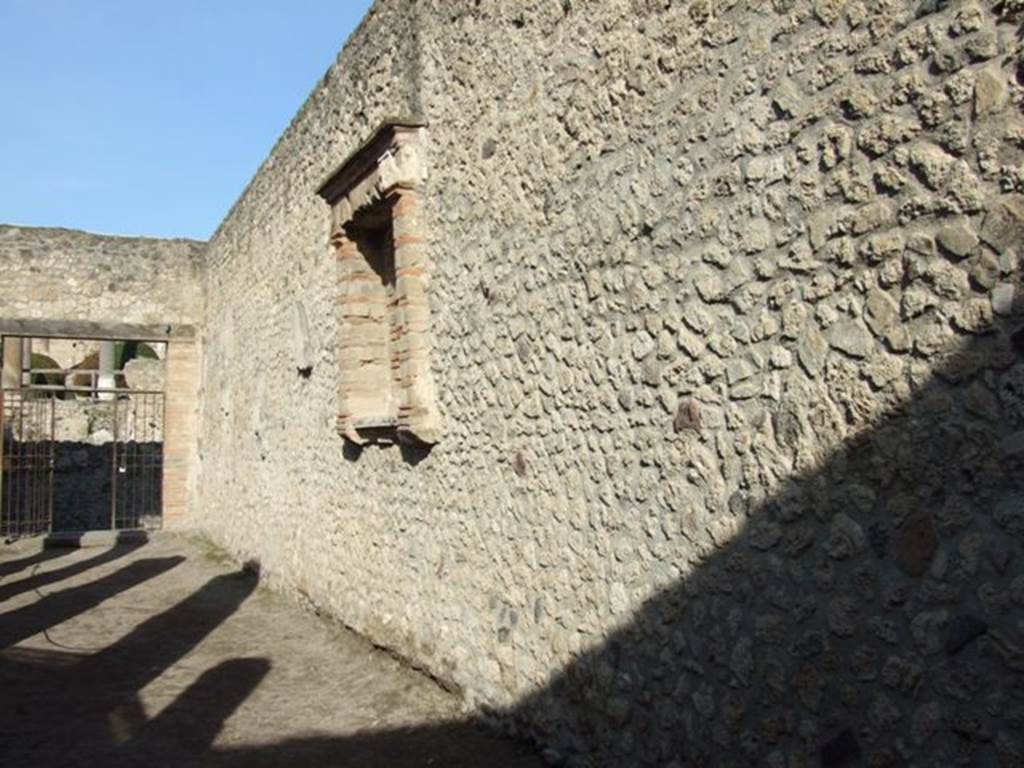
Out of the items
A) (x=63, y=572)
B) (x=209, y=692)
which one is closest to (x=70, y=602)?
(x=63, y=572)

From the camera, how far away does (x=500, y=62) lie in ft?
14.1

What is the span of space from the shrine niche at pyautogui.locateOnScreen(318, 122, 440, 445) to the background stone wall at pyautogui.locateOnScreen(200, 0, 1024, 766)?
0.55ft

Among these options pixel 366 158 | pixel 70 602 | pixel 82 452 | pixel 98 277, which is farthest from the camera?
pixel 82 452

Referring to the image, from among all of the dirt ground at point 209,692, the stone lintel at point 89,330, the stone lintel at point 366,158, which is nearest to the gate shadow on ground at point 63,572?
the dirt ground at point 209,692

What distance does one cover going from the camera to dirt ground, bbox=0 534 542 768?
405 centimetres

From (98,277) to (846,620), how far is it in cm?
1194

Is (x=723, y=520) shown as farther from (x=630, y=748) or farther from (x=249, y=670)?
(x=249, y=670)

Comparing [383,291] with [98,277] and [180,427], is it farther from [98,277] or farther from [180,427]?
[98,277]

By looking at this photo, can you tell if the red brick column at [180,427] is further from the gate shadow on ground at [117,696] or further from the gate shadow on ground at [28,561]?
the gate shadow on ground at [117,696]

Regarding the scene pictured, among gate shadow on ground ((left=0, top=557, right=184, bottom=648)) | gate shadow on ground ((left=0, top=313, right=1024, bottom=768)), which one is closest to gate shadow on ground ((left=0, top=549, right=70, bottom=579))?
gate shadow on ground ((left=0, top=557, right=184, bottom=648))

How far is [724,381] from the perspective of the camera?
9.46 feet

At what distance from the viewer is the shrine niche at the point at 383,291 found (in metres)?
5.04

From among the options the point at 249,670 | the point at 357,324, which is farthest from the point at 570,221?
the point at 249,670

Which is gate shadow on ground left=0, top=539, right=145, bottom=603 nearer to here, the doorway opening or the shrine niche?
the doorway opening
